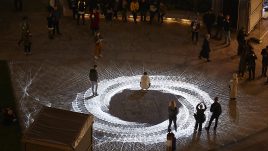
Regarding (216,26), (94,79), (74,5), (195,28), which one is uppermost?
(74,5)

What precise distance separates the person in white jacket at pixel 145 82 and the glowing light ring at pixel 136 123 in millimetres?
454

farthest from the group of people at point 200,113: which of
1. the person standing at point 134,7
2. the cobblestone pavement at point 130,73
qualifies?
the person standing at point 134,7

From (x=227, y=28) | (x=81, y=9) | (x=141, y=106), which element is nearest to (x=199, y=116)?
(x=141, y=106)

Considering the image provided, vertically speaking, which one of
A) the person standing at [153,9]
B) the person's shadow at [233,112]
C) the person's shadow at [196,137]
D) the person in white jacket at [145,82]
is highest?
the person standing at [153,9]

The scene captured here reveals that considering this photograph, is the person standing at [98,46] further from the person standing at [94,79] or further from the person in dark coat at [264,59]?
the person in dark coat at [264,59]

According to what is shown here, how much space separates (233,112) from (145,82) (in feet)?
13.1

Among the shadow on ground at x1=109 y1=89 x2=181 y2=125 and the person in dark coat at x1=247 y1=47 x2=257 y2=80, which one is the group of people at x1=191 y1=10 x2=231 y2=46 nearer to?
the person in dark coat at x1=247 y1=47 x2=257 y2=80

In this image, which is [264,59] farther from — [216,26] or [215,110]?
[216,26]

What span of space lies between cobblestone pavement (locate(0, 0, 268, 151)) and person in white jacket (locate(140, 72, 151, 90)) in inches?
14.9

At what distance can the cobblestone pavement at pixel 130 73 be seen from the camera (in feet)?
71.4

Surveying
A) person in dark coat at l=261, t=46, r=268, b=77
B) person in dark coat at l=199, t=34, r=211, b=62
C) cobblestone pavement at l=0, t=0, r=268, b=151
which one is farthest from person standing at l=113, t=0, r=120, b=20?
person in dark coat at l=261, t=46, r=268, b=77

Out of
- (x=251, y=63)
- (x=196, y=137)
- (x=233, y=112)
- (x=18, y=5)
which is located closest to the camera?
(x=196, y=137)

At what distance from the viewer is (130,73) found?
1059 inches

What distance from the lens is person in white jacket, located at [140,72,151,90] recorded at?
24656 millimetres
